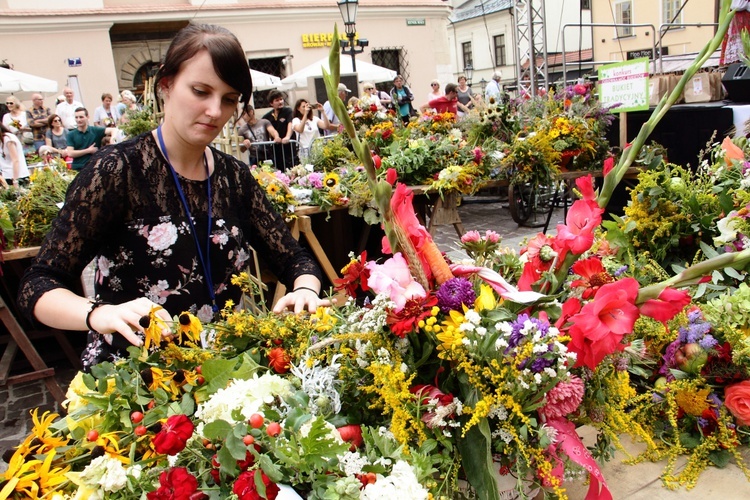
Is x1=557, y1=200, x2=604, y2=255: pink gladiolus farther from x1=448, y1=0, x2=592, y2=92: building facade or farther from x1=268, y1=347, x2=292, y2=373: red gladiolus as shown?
x1=448, y1=0, x2=592, y2=92: building facade

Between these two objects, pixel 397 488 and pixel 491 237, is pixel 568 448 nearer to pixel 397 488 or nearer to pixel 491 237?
pixel 397 488

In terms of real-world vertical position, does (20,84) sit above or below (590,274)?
above

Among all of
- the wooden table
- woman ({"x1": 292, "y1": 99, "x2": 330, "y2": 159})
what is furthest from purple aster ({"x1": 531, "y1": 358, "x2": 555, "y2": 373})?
woman ({"x1": 292, "y1": 99, "x2": 330, "y2": 159})

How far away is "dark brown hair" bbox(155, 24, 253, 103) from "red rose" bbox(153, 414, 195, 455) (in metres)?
0.95

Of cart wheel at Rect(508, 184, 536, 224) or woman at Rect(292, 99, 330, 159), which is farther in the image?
woman at Rect(292, 99, 330, 159)

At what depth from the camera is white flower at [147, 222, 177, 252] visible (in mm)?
1683

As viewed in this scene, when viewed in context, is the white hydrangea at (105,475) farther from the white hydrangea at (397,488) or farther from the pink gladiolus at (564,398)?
the pink gladiolus at (564,398)

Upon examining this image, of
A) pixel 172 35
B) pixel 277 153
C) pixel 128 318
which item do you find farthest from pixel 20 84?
pixel 128 318

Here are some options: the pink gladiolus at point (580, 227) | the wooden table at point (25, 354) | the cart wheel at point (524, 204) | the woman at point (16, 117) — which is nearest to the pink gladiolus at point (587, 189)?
the pink gladiolus at point (580, 227)

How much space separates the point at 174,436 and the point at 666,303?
0.78 meters

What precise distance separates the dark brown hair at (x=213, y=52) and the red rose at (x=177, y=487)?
3.32 ft

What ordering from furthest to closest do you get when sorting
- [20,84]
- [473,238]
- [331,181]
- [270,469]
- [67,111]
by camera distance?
[67,111], [20,84], [331,181], [473,238], [270,469]

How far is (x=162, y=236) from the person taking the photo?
5.56ft

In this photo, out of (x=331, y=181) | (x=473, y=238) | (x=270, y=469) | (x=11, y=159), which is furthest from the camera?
(x=11, y=159)
